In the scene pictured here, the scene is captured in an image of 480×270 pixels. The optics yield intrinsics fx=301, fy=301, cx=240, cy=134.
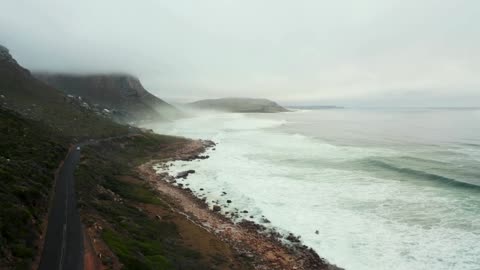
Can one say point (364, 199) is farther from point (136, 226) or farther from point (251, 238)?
point (136, 226)

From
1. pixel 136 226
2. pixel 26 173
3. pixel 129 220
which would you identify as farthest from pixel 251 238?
pixel 26 173

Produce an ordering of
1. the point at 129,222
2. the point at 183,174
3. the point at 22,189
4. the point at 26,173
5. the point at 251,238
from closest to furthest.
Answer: the point at 22,189
the point at 129,222
the point at 26,173
the point at 251,238
the point at 183,174

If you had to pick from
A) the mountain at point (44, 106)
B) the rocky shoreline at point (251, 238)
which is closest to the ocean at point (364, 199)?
the rocky shoreline at point (251, 238)

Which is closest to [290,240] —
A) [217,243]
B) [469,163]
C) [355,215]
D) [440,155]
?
[217,243]

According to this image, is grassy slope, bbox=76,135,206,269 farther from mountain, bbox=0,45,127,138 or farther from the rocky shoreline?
mountain, bbox=0,45,127,138

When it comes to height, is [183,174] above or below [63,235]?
below

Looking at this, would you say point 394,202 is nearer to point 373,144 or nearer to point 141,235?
point 141,235

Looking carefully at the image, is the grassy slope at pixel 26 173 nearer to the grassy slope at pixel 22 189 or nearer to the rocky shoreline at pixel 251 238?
the grassy slope at pixel 22 189

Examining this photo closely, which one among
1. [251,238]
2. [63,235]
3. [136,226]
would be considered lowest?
[251,238]
